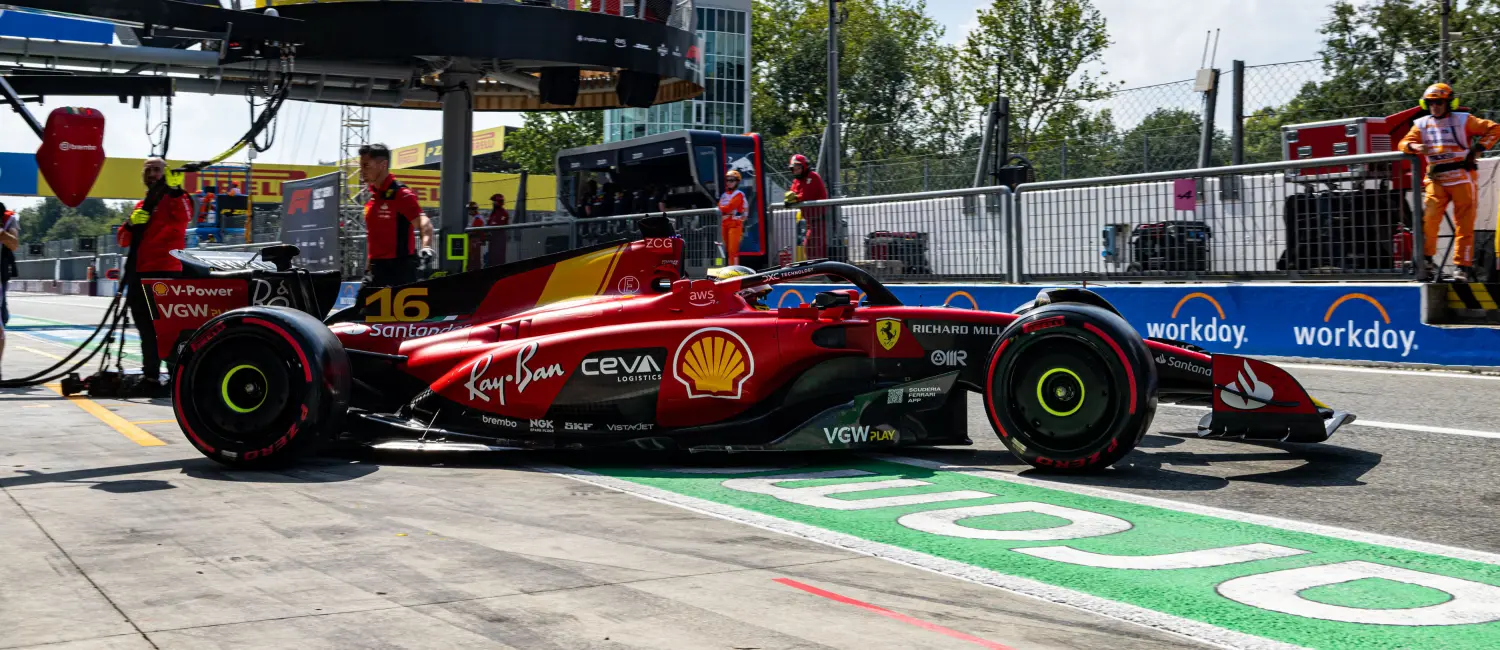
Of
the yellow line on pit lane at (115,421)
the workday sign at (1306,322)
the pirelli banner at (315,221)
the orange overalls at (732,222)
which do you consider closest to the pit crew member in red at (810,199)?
the orange overalls at (732,222)

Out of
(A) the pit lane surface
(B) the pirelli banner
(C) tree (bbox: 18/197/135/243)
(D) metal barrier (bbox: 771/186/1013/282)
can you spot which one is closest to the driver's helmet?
(A) the pit lane surface

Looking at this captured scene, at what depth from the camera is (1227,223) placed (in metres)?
11.2

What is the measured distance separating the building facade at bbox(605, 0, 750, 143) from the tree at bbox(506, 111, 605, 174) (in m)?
1.76

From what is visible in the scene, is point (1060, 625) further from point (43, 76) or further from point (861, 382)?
point (43, 76)

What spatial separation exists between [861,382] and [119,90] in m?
9.32

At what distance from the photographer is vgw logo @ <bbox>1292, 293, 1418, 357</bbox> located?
9711 millimetres

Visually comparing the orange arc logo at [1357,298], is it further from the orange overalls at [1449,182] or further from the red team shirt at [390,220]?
the red team shirt at [390,220]

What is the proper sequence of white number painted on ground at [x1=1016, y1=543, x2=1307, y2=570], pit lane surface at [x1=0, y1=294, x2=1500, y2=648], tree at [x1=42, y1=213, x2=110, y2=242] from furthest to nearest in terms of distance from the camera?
tree at [x1=42, y1=213, x2=110, y2=242], white number painted on ground at [x1=1016, y1=543, x2=1307, y2=570], pit lane surface at [x1=0, y1=294, x2=1500, y2=648]

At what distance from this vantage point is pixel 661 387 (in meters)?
6.52

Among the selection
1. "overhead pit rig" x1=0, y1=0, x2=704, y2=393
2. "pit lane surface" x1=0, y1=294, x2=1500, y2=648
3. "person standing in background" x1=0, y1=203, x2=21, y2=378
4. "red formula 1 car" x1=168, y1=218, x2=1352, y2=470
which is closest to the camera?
"pit lane surface" x1=0, y1=294, x2=1500, y2=648

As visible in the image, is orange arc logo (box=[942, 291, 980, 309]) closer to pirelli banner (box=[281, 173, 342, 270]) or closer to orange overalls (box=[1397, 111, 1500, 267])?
orange overalls (box=[1397, 111, 1500, 267])

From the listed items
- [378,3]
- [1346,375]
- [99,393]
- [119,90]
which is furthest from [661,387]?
[378,3]

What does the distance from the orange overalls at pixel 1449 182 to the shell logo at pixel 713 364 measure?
648cm

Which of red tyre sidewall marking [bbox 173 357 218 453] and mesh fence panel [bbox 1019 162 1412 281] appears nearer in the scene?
red tyre sidewall marking [bbox 173 357 218 453]
